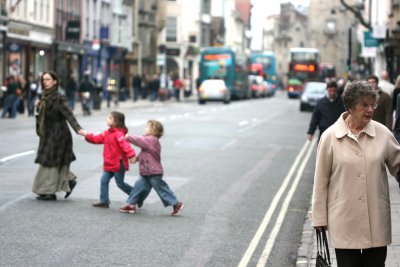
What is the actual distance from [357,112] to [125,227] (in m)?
5.92

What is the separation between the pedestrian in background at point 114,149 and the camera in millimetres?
13242

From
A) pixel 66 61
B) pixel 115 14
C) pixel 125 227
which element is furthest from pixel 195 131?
pixel 115 14

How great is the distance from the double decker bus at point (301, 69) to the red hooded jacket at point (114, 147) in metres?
79.3

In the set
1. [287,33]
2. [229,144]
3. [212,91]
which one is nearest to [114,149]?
[229,144]

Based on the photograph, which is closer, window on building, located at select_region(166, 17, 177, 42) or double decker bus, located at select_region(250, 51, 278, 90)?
window on building, located at select_region(166, 17, 177, 42)

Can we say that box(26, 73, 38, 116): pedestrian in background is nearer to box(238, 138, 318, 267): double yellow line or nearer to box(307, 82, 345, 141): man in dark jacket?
box(238, 138, 318, 267): double yellow line

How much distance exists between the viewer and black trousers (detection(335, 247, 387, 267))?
259 inches

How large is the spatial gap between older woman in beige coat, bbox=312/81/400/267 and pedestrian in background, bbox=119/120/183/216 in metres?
6.19

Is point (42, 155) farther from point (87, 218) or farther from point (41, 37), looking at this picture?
point (41, 37)

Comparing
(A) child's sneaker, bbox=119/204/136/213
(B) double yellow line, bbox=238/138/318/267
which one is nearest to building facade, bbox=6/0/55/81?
(B) double yellow line, bbox=238/138/318/267

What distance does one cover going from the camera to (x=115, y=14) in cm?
7406

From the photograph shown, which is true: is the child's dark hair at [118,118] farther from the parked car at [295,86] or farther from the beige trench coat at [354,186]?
the parked car at [295,86]

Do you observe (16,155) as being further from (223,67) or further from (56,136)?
(223,67)

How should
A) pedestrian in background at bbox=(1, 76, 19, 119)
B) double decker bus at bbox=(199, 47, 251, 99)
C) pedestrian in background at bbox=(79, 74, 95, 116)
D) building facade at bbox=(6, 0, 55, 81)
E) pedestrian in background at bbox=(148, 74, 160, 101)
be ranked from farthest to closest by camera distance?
double decker bus at bbox=(199, 47, 251, 99) → pedestrian in background at bbox=(148, 74, 160, 101) → building facade at bbox=(6, 0, 55, 81) → pedestrian in background at bbox=(79, 74, 95, 116) → pedestrian in background at bbox=(1, 76, 19, 119)
